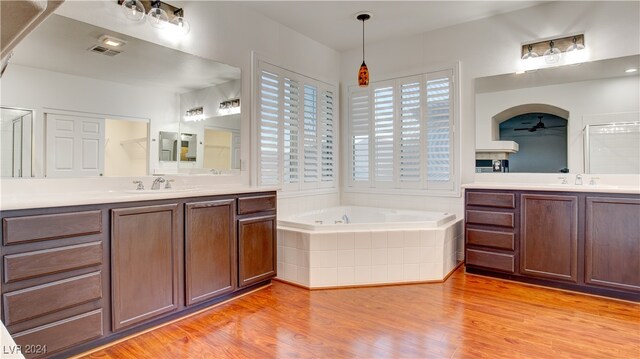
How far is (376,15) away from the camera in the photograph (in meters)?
3.60

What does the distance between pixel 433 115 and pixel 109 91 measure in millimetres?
3128

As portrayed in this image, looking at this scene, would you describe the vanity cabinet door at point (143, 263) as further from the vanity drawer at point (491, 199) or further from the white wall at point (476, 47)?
the white wall at point (476, 47)

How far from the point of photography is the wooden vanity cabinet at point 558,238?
2664mm

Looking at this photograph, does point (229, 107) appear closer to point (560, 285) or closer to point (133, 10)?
point (133, 10)

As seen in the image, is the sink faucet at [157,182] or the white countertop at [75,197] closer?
the white countertop at [75,197]

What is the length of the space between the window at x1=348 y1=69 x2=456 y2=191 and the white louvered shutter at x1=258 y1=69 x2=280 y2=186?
1.24 m

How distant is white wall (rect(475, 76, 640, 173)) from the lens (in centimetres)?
306

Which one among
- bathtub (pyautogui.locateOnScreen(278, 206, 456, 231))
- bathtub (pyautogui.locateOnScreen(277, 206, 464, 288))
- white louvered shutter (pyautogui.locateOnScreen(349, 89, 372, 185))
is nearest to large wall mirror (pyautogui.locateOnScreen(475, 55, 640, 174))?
bathtub (pyautogui.locateOnScreen(278, 206, 456, 231))

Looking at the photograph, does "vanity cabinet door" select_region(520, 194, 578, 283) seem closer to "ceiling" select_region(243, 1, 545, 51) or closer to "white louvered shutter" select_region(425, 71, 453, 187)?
"white louvered shutter" select_region(425, 71, 453, 187)

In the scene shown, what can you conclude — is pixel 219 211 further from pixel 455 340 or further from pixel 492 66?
pixel 492 66

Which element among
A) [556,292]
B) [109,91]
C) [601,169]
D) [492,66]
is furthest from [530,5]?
[109,91]

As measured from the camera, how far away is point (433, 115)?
3986 mm

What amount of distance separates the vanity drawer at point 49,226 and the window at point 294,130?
5.73 ft

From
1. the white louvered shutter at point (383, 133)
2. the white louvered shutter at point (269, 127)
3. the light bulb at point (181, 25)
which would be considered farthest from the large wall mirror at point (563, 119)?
the light bulb at point (181, 25)
